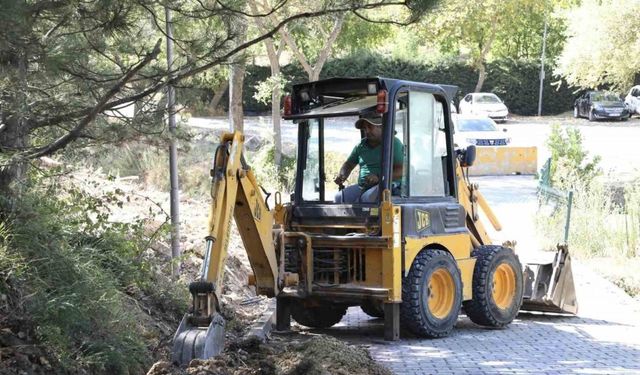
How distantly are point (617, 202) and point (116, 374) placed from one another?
16.0 meters

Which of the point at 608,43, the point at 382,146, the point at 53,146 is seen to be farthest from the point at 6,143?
the point at 608,43

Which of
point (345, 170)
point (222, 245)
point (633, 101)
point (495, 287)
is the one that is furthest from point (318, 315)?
point (633, 101)

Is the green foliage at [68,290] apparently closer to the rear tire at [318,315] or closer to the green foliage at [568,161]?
the rear tire at [318,315]

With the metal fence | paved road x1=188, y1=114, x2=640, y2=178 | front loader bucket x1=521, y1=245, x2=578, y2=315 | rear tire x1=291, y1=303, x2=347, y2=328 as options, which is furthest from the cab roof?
paved road x1=188, y1=114, x2=640, y2=178

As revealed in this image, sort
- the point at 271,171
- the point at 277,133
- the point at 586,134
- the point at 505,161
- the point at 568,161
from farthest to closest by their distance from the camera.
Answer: the point at 586,134 < the point at 505,161 < the point at 277,133 < the point at 271,171 < the point at 568,161

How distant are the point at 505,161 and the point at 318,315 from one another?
21676mm

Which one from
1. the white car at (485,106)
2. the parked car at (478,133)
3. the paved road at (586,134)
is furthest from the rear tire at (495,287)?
the white car at (485,106)

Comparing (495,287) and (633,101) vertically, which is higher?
(633,101)

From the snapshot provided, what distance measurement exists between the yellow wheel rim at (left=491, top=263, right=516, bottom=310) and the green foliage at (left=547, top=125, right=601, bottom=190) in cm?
940

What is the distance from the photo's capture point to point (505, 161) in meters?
31.7

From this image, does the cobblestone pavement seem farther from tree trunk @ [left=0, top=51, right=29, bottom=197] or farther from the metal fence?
tree trunk @ [left=0, top=51, right=29, bottom=197]

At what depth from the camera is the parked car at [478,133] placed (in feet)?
108

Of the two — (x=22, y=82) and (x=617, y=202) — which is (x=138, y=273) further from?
(x=617, y=202)

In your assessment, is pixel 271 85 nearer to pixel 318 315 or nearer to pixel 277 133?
pixel 277 133
